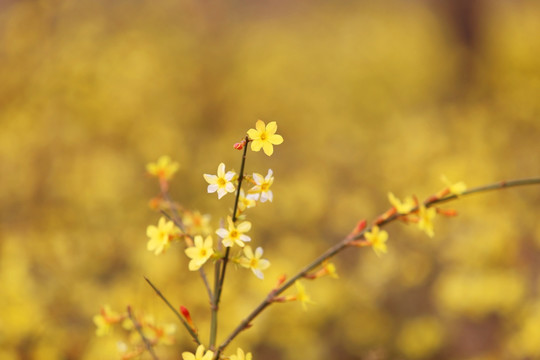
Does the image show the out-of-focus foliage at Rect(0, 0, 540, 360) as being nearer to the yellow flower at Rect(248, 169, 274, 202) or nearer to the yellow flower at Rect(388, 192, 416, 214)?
the yellow flower at Rect(388, 192, 416, 214)

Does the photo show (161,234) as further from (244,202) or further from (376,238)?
(376,238)

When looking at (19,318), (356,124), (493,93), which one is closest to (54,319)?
(19,318)

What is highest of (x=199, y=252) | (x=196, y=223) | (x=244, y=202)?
(x=196, y=223)

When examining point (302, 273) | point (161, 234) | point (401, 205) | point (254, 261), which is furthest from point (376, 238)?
point (161, 234)

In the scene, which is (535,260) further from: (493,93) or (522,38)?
(522,38)

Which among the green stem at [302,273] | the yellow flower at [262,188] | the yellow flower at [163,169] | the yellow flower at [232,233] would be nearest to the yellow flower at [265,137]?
the yellow flower at [262,188]
